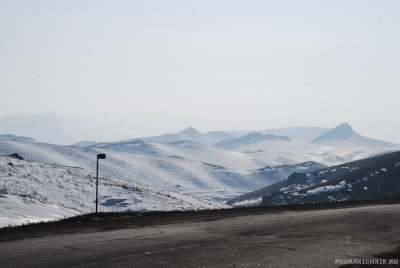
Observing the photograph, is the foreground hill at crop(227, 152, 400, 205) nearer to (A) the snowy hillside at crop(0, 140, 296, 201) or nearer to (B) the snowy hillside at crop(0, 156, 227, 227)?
(A) the snowy hillside at crop(0, 140, 296, 201)

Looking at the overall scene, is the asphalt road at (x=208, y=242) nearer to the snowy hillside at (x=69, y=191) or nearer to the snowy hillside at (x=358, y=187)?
the snowy hillside at (x=69, y=191)

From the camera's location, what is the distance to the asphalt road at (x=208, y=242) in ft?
32.4

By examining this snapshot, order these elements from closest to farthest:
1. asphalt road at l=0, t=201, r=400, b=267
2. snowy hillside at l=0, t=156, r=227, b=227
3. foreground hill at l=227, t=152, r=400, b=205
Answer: asphalt road at l=0, t=201, r=400, b=267 < snowy hillside at l=0, t=156, r=227, b=227 < foreground hill at l=227, t=152, r=400, b=205

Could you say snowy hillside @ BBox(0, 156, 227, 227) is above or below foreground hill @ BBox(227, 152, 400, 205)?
above

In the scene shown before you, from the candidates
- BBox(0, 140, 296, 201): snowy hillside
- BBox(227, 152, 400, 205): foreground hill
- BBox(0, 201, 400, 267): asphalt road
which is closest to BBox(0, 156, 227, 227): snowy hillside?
BBox(0, 201, 400, 267): asphalt road

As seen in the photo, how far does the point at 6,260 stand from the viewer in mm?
10039

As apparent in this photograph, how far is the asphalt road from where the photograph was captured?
32.4 feet

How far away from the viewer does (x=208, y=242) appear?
1195 cm

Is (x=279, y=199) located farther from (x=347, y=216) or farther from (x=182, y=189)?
(x=347, y=216)

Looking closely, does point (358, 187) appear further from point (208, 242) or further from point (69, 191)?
point (208, 242)

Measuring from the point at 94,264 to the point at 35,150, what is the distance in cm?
15867

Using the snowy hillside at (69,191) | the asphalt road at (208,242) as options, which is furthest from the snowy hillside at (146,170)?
the asphalt road at (208,242)

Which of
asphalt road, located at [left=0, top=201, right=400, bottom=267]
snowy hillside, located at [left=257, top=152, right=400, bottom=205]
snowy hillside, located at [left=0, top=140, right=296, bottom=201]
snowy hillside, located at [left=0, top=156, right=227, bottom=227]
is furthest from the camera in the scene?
snowy hillside, located at [left=0, top=140, right=296, bottom=201]

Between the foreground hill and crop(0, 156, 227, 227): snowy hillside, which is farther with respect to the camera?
the foreground hill
